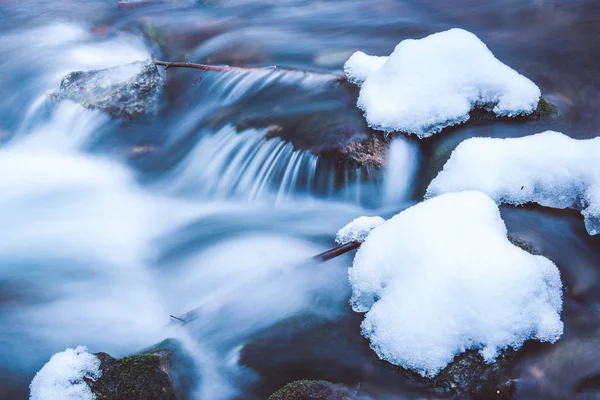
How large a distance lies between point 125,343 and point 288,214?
164 cm

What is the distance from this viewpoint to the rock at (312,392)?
2465 millimetres

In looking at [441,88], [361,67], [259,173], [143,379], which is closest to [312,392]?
[143,379]

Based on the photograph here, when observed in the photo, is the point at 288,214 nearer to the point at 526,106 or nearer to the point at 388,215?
the point at 388,215

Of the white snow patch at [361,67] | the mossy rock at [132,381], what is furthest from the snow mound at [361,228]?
the white snow patch at [361,67]

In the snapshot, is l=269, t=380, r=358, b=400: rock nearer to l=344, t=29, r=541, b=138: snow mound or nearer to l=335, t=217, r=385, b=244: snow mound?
l=335, t=217, r=385, b=244: snow mound

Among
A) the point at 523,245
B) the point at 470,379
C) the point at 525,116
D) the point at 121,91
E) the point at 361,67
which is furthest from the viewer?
the point at 121,91

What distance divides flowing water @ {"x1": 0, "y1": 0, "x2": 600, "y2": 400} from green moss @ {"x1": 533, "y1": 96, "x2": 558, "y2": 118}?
0.12m

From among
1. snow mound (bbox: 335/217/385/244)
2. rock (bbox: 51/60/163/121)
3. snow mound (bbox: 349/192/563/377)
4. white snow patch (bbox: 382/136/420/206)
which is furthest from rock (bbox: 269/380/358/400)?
rock (bbox: 51/60/163/121)

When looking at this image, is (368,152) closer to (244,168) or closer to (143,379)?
(244,168)

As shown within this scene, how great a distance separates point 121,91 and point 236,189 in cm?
195

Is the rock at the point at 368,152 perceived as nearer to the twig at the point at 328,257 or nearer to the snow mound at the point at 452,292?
the twig at the point at 328,257

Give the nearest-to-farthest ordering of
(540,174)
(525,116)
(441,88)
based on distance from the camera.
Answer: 1. (540,174)
2. (441,88)
3. (525,116)

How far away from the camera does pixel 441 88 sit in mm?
3973

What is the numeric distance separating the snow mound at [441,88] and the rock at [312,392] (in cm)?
214
